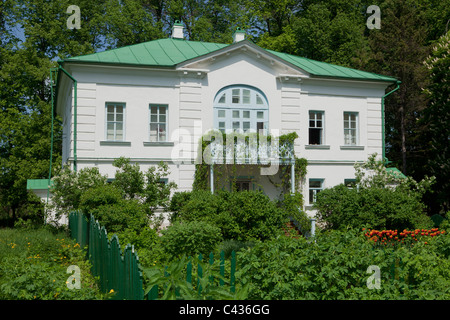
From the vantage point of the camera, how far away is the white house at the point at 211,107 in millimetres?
18219

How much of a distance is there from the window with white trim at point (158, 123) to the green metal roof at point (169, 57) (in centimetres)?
188

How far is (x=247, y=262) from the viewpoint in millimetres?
6531

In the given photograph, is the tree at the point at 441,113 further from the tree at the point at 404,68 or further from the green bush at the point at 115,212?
the green bush at the point at 115,212

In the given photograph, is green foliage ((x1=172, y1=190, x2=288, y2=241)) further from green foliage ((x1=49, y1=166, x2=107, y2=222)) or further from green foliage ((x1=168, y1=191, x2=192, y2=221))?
green foliage ((x1=49, y1=166, x2=107, y2=222))

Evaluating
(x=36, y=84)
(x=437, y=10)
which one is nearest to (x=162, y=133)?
(x=36, y=84)

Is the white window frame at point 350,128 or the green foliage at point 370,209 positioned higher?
the white window frame at point 350,128

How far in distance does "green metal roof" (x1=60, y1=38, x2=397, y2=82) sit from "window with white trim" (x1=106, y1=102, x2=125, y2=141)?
1.86m

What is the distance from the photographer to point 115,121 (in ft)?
60.7

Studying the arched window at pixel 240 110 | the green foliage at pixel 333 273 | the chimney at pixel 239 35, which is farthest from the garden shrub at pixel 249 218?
the chimney at pixel 239 35

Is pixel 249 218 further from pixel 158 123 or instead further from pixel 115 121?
pixel 115 121

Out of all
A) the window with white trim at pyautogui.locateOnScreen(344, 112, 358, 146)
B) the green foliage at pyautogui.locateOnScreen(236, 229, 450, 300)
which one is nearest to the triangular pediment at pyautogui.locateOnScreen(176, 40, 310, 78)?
the window with white trim at pyautogui.locateOnScreen(344, 112, 358, 146)

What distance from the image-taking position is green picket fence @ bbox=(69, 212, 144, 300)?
19.6ft
